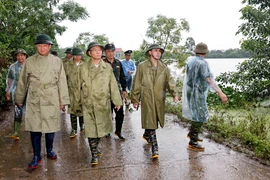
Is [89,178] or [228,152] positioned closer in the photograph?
[89,178]

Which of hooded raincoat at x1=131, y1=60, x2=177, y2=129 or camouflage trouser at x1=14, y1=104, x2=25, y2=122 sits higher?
hooded raincoat at x1=131, y1=60, x2=177, y2=129

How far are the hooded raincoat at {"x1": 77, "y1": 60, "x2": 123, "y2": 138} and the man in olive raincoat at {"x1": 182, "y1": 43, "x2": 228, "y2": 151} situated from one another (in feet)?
4.78

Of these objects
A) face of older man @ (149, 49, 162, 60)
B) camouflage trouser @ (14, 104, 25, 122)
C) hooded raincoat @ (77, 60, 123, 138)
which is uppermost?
face of older man @ (149, 49, 162, 60)

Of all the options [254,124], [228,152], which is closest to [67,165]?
[228,152]

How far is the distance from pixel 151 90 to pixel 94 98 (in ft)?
2.96

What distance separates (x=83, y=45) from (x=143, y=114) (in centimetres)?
1465

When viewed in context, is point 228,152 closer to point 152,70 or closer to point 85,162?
point 152,70

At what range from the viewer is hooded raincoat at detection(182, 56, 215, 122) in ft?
13.6

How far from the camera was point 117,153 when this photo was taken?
4.19 meters

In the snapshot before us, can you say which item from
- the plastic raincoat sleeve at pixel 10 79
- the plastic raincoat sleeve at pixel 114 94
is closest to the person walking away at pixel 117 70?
the plastic raincoat sleeve at pixel 114 94

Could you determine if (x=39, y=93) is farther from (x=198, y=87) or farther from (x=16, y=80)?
(x=198, y=87)

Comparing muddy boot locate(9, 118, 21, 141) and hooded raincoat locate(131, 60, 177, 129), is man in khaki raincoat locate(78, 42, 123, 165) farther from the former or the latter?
muddy boot locate(9, 118, 21, 141)

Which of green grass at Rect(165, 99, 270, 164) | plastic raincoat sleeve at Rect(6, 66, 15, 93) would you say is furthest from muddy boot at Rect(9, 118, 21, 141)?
green grass at Rect(165, 99, 270, 164)

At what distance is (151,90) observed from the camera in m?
3.98
